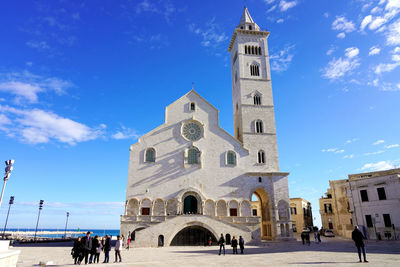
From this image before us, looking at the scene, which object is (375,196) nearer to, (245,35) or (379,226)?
(379,226)

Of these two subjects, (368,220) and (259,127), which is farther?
(259,127)

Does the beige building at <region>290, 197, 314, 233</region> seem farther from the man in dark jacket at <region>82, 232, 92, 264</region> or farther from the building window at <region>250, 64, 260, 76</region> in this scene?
the man in dark jacket at <region>82, 232, 92, 264</region>

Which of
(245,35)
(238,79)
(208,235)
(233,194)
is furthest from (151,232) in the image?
(245,35)

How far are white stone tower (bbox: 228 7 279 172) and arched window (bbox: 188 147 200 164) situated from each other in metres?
7.24

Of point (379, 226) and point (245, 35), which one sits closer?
point (379, 226)

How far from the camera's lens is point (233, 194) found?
116 feet

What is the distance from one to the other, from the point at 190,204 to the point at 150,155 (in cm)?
834

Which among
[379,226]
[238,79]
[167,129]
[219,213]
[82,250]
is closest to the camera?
[82,250]

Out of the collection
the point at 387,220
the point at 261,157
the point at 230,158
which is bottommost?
the point at 387,220

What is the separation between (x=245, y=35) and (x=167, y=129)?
21.3 m

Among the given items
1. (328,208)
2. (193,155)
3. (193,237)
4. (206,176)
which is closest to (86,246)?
(193,237)

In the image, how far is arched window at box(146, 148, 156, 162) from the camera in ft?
117

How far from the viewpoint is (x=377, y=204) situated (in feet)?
106

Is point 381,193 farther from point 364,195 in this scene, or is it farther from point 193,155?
point 193,155
